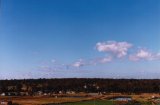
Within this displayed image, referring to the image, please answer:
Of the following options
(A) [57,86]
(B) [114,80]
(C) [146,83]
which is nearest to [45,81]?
(A) [57,86]

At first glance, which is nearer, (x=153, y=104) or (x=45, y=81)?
(x=153, y=104)

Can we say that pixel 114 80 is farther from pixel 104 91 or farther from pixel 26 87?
pixel 26 87

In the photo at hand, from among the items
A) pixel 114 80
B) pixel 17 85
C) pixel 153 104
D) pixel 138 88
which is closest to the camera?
pixel 153 104

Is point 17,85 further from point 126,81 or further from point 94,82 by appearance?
point 126,81

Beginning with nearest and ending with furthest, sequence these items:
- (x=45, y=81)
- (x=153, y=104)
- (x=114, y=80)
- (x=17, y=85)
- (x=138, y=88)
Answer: (x=153, y=104)
(x=17, y=85)
(x=138, y=88)
(x=45, y=81)
(x=114, y=80)

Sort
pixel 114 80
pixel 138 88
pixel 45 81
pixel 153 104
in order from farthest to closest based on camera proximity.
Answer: pixel 114 80 < pixel 45 81 < pixel 138 88 < pixel 153 104

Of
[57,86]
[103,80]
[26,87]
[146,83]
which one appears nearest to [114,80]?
[103,80]
